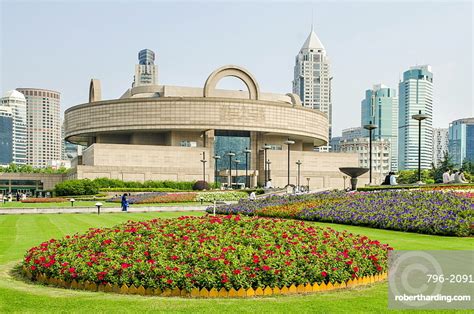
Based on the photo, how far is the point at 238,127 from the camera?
3019 inches

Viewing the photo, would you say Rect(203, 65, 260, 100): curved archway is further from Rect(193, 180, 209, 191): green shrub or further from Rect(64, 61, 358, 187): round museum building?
Rect(193, 180, 209, 191): green shrub

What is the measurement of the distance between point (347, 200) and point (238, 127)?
5405 cm

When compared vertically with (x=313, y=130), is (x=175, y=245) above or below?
below

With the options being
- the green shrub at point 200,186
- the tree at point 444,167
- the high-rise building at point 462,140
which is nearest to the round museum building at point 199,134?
the green shrub at point 200,186

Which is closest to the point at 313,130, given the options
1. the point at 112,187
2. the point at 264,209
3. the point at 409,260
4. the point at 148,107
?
the point at 148,107

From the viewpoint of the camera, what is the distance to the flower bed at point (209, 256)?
863 cm

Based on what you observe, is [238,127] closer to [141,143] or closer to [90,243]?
[141,143]

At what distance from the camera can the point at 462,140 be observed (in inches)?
7323

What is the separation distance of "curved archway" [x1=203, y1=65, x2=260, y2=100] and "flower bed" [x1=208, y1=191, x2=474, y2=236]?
51856 millimetres

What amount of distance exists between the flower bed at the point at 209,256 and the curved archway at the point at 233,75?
66011mm

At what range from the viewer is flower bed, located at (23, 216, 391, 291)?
863cm

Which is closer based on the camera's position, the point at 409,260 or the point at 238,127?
the point at 409,260

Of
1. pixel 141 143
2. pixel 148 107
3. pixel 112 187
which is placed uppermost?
pixel 148 107

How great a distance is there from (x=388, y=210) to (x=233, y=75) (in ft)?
202
